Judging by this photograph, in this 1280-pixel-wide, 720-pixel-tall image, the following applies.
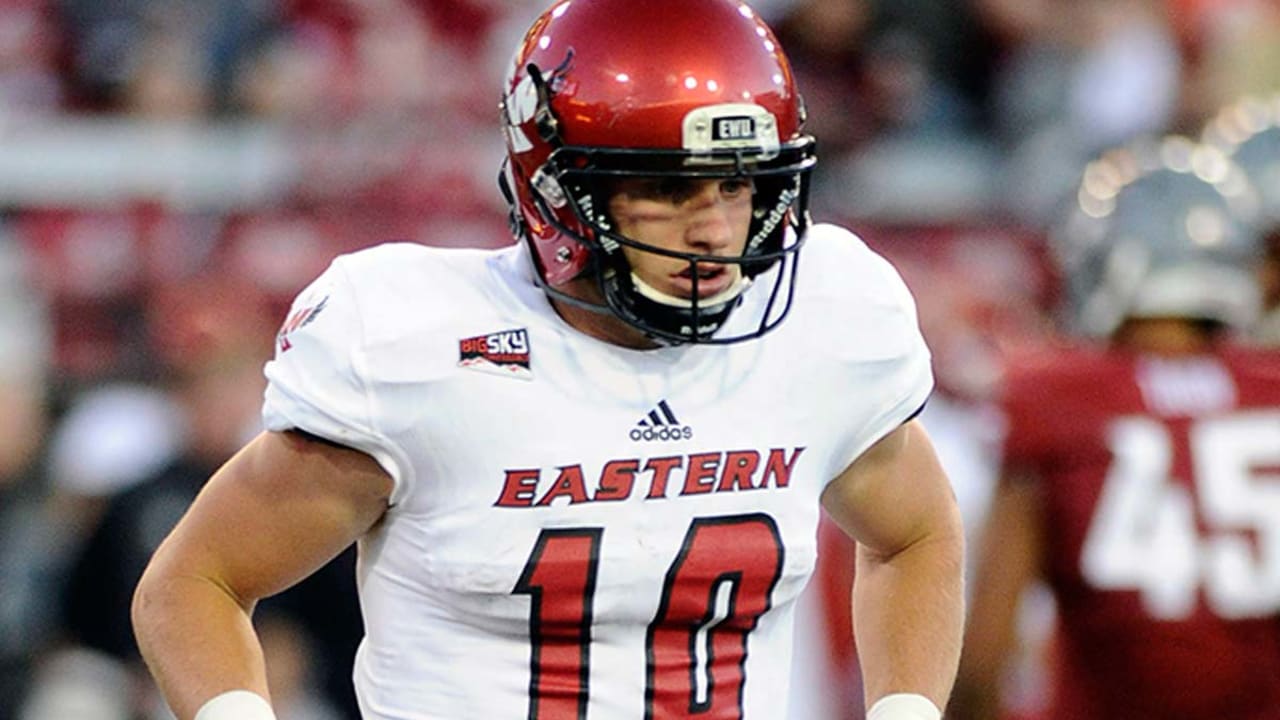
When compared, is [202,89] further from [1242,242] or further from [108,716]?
[1242,242]

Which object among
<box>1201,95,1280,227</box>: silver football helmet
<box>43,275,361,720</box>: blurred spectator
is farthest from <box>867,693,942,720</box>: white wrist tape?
<box>43,275,361,720</box>: blurred spectator

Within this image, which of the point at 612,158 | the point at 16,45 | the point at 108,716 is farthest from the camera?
the point at 16,45

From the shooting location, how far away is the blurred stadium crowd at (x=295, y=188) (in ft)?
18.1

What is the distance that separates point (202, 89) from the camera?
23.5ft

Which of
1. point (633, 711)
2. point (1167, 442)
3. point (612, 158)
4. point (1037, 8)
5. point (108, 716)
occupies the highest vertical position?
point (612, 158)

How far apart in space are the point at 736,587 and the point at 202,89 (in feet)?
16.0

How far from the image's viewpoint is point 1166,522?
3637 millimetres

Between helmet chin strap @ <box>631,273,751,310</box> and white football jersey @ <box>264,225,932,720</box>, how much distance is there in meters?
0.10

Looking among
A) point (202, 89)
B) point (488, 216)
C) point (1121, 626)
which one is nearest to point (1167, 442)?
point (1121, 626)

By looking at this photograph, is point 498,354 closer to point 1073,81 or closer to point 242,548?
point 242,548

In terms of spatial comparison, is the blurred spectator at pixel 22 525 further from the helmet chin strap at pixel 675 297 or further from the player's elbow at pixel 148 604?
the helmet chin strap at pixel 675 297

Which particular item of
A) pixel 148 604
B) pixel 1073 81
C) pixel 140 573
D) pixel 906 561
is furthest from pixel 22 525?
pixel 1073 81

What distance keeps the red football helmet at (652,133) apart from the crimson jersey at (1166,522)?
1113 millimetres

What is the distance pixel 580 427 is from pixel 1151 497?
1346mm
